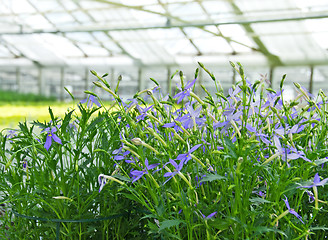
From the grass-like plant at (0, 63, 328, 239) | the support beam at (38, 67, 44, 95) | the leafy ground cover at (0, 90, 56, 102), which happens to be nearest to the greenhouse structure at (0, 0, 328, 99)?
the support beam at (38, 67, 44, 95)

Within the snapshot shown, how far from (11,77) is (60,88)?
171 cm

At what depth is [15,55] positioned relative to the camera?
11.0 m

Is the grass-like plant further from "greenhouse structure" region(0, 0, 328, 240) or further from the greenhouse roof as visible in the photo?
the greenhouse roof

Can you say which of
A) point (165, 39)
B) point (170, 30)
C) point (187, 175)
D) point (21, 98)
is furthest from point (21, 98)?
point (187, 175)

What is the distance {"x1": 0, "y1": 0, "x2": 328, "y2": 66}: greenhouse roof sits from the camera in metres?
6.58

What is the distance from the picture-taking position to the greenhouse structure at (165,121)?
0.78m

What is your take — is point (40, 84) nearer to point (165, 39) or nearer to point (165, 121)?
point (165, 39)

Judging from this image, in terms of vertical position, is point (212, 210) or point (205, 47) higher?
point (205, 47)

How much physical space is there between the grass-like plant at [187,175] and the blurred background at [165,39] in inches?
219

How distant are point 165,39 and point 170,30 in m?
0.35

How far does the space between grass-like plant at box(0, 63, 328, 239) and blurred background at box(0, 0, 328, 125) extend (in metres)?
5.55

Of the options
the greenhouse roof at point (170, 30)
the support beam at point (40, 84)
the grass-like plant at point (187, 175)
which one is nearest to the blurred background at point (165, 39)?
the greenhouse roof at point (170, 30)

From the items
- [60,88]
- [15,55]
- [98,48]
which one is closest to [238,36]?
[98,48]

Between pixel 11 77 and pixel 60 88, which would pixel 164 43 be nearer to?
pixel 60 88
